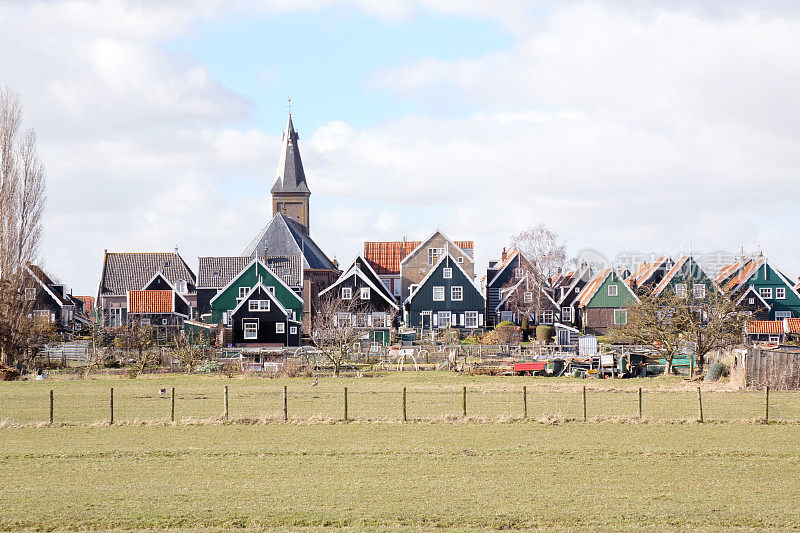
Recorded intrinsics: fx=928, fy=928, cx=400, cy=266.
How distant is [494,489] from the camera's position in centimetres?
1794

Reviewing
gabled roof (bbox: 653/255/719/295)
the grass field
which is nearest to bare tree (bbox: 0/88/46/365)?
the grass field

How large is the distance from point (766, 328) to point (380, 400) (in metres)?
55.1

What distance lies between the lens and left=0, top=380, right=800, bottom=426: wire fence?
29031mm

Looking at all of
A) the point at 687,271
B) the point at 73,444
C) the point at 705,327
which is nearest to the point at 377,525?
the point at 73,444

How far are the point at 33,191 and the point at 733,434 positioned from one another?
171 ft

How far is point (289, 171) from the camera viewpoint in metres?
126

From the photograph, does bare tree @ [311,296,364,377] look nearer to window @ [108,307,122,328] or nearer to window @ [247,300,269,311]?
window @ [247,300,269,311]

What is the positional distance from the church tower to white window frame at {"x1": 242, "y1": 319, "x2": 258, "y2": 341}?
174ft

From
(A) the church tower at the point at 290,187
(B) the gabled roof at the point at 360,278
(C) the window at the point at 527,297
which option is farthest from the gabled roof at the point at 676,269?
(A) the church tower at the point at 290,187

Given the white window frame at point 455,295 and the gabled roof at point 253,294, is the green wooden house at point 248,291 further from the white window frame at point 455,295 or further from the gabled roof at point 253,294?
the white window frame at point 455,295

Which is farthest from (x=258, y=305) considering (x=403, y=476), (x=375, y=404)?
(x=403, y=476)

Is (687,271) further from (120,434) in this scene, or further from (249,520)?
(249,520)

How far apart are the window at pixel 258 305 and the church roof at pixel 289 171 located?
5513cm

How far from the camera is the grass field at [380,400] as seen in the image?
3014cm
